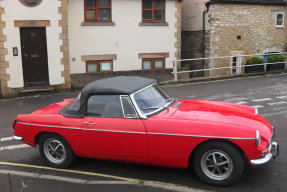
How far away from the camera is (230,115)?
5.09 m

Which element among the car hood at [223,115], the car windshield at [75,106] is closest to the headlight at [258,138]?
the car hood at [223,115]

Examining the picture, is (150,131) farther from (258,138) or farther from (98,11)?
(98,11)

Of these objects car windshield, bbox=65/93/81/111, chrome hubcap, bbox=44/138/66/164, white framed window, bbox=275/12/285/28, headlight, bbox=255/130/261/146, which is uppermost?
white framed window, bbox=275/12/285/28

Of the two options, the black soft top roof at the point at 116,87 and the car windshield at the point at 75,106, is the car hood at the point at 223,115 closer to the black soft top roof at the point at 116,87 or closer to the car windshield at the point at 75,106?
the black soft top roof at the point at 116,87

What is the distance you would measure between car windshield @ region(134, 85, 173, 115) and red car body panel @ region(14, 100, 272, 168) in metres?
0.16


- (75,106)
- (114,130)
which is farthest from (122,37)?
(114,130)

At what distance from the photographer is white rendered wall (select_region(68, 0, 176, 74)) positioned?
14.5 meters

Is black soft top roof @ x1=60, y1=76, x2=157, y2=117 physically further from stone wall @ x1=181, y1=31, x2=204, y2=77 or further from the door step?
stone wall @ x1=181, y1=31, x2=204, y2=77

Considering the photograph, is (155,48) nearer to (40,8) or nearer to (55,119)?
(40,8)

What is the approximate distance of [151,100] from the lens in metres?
5.42

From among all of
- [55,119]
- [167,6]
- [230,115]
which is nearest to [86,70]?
[167,6]

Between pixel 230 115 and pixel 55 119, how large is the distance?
9.22 feet

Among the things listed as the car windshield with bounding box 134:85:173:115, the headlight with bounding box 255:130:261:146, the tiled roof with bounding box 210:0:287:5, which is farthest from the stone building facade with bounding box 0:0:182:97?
the headlight with bounding box 255:130:261:146

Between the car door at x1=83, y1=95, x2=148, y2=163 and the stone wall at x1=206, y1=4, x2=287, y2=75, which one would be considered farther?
the stone wall at x1=206, y1=4, x2=287, y2=75
